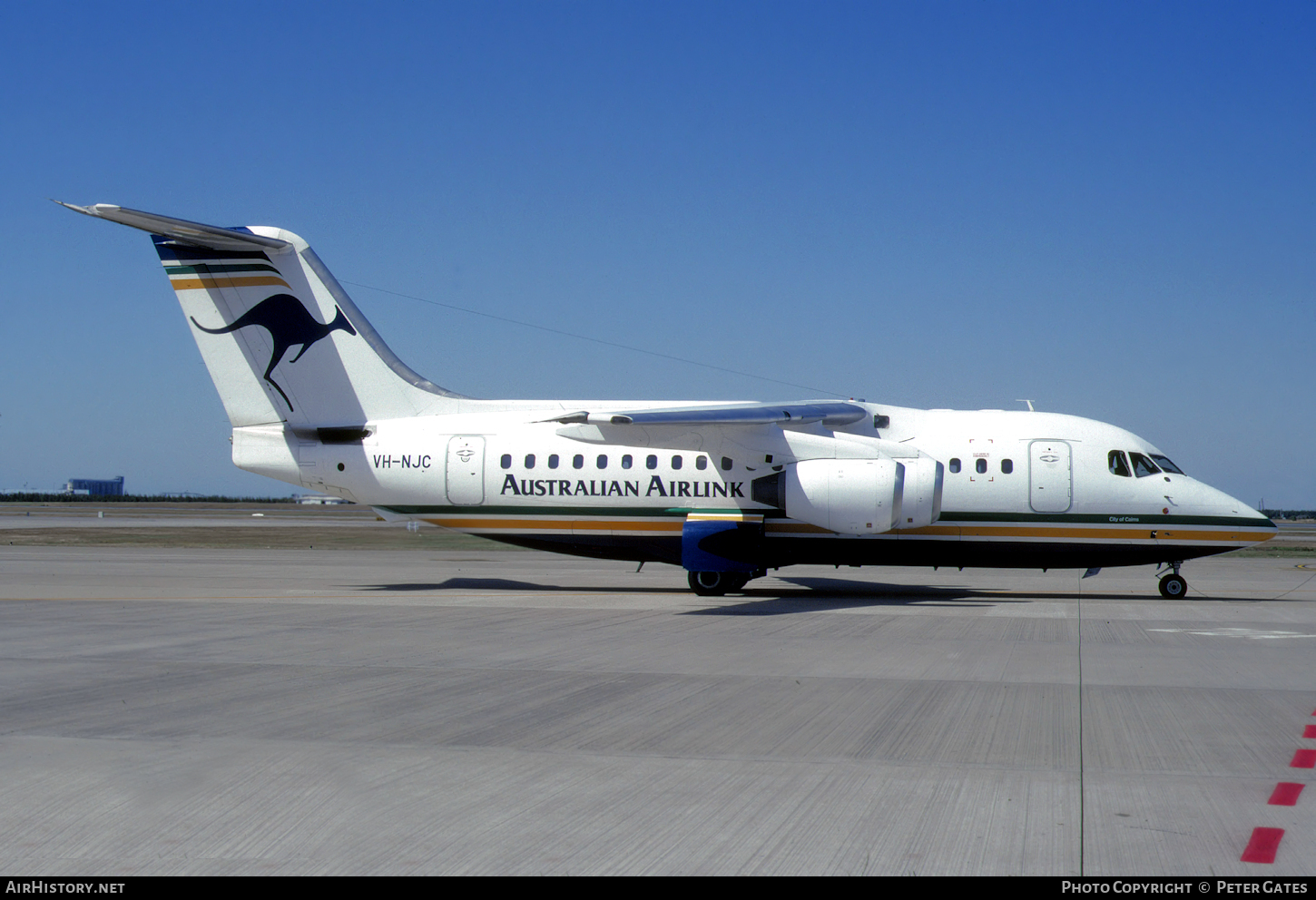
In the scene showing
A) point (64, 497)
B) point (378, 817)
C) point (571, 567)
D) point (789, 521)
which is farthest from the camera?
point (64, 497)

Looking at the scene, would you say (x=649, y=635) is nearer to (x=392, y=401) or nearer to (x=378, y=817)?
(x=378, y=817)

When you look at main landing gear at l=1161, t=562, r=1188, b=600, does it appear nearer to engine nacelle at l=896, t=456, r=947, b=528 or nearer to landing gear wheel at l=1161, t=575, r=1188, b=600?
landing gear wheel at l=1161, t=575, r=1188, b=600

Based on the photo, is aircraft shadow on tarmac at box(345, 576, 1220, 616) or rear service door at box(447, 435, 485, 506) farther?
rear service door at box(447, 435, 485, 506)

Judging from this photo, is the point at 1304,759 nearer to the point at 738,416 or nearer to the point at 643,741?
the point at 643,741

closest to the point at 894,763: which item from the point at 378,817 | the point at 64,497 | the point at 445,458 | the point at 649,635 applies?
the point at 378,817

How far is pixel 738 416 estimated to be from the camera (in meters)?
18.7

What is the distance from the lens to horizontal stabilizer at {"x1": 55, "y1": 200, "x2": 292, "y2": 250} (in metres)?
18.6

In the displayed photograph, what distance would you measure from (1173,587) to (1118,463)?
101 inches

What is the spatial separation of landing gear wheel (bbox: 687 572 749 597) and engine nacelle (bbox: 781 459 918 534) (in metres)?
2.07

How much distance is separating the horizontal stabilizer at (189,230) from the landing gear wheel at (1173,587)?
707 inches

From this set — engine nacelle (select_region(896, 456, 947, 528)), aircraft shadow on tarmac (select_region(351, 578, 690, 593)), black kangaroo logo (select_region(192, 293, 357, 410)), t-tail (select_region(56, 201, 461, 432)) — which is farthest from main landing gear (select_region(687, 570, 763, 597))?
black kangaroo logo (select_region(192, 293, 357, 410))

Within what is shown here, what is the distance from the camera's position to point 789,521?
819 inches

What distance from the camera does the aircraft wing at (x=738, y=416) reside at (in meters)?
17.9

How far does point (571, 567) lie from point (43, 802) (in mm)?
23403
